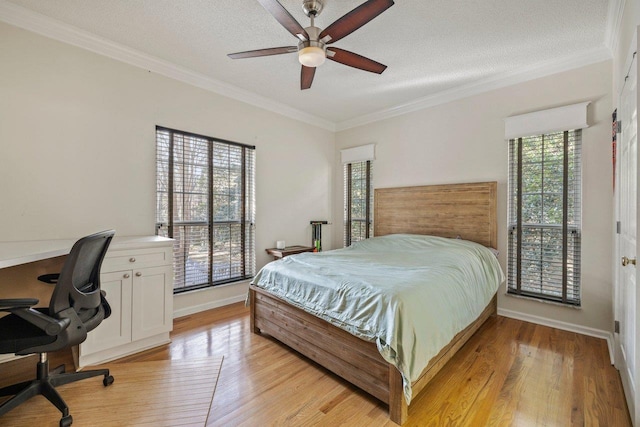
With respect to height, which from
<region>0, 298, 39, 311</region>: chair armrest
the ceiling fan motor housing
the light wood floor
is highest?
the ceiling fan motor housing

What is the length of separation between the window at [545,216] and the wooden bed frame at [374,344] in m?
0.28

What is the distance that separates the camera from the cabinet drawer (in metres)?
2.28

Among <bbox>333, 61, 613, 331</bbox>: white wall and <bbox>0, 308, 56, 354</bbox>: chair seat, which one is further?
<bbox>333, 61, 613, 331</bbox>: white wall

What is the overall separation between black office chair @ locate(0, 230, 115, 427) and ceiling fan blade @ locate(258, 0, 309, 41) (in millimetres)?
1741

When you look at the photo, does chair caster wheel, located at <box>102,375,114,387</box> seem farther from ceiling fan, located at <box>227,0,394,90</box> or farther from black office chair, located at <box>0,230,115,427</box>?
ceiling fan, located at <box>227,0,394,90</box>

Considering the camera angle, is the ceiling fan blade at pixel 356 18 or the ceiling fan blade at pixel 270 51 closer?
the ceiling fan blade at pixel 356 18

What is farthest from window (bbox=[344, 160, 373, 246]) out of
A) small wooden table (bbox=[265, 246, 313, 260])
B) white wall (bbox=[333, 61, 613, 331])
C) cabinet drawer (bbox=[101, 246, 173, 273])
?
cabinet drawer (bbox=[101, 246, 173, 273])

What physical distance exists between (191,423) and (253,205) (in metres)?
2.68

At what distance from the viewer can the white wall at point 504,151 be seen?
2.74m

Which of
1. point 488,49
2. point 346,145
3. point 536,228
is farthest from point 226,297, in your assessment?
point 488,49

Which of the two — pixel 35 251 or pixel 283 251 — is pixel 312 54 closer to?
pixel 35 251

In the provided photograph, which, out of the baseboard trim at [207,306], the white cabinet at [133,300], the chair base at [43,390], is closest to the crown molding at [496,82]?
the baseboard trim at [207,306]

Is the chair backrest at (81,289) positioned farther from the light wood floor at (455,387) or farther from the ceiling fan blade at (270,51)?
the ceiling fan blade at (270,51)

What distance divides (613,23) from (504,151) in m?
1.33
